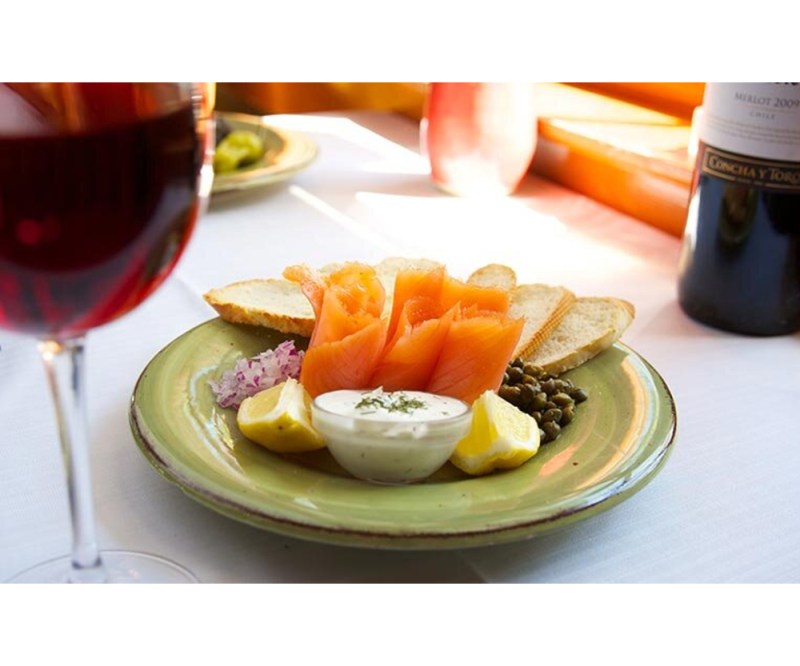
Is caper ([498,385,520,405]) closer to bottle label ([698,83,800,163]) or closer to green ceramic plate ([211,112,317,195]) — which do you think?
bottle label ([698,83,800,163])

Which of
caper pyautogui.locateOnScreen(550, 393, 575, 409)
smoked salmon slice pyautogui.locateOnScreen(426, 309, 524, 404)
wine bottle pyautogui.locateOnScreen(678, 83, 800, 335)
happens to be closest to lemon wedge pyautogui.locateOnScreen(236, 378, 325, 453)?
smoked salmon slice pyautogui.locateOnScreen(426, 309, 524, 404)

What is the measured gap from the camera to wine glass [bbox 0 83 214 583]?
1.76ft

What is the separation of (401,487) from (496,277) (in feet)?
1.70

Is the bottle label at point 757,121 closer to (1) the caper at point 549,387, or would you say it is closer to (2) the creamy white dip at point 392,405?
(1) the caper at point 549,387

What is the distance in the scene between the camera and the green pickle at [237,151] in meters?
1.74


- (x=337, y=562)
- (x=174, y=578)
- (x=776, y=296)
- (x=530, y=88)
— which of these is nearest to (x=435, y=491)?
(x=337, y=562)

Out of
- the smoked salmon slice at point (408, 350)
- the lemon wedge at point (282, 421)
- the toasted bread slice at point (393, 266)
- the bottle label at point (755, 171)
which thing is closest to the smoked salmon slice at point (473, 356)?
the smoked salmon slice at point (408, 350)

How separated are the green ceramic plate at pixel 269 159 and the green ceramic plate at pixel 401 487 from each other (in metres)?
0.75

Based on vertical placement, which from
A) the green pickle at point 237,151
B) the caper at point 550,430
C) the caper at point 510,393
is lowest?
the caper at point 550,430

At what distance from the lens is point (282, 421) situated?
82cm

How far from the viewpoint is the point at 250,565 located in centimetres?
77

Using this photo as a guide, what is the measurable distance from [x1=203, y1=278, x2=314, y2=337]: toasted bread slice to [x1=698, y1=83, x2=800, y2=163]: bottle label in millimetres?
562

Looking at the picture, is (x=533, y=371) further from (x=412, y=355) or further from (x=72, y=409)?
(x=72, y=409)

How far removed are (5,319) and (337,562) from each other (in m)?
0.34
